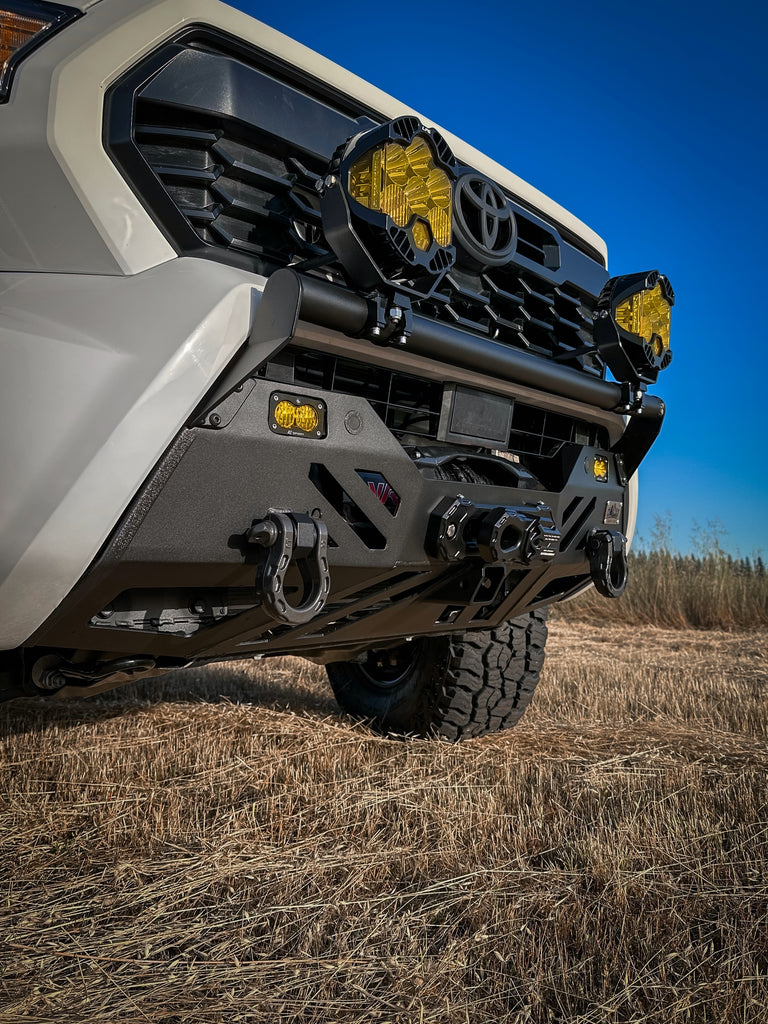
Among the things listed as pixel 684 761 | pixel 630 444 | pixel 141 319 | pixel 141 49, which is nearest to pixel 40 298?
pixel 141 319

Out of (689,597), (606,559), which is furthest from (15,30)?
(689,597)

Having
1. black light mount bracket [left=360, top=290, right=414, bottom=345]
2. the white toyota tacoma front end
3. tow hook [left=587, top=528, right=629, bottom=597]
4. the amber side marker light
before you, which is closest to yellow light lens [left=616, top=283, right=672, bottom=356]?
the white toyota tacoma front end

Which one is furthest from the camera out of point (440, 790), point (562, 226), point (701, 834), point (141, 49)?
point (562, 226)

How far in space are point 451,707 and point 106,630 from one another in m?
1.66

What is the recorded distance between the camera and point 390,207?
1901 mm

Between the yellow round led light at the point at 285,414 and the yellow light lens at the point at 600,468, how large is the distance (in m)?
1.25

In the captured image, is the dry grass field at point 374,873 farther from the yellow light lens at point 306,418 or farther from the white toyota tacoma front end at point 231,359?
the yellow light lens at point 306,418

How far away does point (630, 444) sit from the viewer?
2.96 meters

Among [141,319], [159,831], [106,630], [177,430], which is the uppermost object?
[141,319]

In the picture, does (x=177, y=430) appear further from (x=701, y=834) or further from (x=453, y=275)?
(x=701, y=834)

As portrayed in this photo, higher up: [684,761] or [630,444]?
[630,444]

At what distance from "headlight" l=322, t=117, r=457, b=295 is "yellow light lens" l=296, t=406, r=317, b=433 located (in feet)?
0.99

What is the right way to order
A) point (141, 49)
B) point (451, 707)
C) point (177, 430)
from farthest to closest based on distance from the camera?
point (451, 707) → point (141, 49) → point (177, 430)

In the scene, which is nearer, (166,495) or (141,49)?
(166,495)
